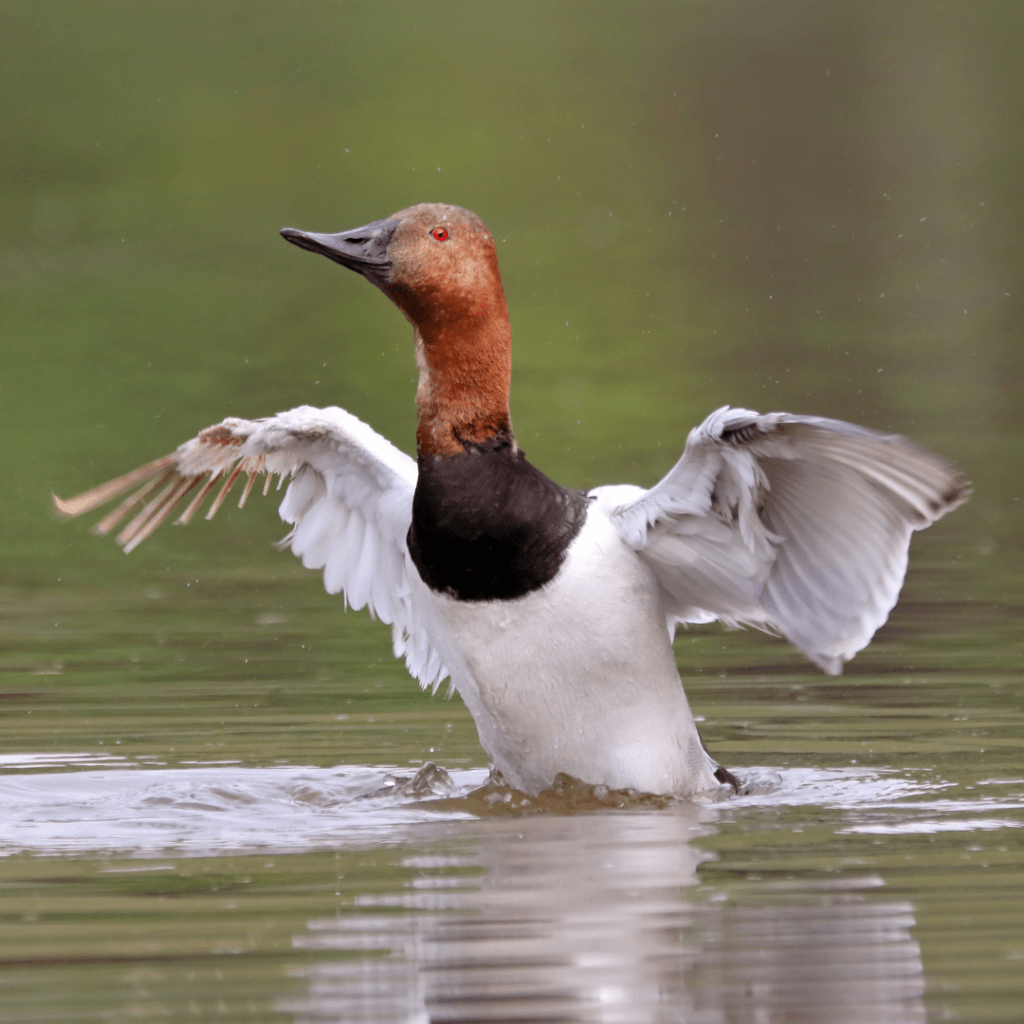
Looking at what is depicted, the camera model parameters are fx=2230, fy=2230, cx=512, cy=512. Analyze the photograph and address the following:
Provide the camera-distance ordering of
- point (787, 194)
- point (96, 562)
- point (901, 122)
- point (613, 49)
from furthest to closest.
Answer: point (613, 49) < point (901, 122) < point (787, 194) < point (96, 562)

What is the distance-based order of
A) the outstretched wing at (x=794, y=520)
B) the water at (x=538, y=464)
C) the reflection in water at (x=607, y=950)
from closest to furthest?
the reflection in water at (x=607, y=950)
the water at (x=538, y=464)
the outstretched wing at (x=794, y=520)

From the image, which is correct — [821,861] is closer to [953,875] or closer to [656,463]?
[953,875]

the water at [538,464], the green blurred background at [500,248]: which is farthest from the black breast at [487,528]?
the green blurred background at [500,248]

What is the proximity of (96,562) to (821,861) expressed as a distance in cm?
721

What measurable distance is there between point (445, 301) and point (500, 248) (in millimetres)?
18682

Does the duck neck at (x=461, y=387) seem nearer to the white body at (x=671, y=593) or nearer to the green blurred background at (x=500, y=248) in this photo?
the white body at (x=671, y=593)

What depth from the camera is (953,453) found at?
568 inches

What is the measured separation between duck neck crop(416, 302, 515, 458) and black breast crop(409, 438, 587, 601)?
0.10 metres

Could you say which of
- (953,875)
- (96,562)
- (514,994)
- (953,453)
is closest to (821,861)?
(953,875)

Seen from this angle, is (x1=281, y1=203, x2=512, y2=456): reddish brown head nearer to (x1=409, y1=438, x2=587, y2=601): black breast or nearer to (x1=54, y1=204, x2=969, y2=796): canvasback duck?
(x1=54, y1=204, x2=969, y2=796): canvasback duck

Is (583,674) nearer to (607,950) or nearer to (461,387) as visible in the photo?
(461,387)

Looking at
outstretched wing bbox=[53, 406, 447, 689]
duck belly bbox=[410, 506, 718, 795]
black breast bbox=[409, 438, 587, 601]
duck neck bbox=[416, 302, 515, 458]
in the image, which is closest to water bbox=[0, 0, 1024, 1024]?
duck belly bbox=[410, 506, 718, 795]

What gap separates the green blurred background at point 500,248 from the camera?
1223 cm

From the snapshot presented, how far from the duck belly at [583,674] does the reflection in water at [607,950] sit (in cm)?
102
